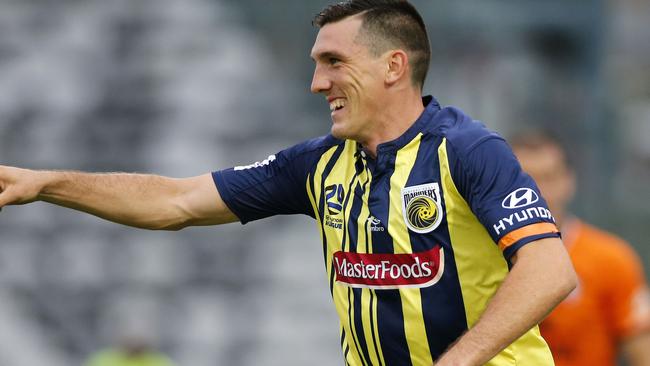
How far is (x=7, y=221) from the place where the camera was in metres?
10.1

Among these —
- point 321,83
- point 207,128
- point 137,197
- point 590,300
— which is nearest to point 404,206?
point 321,83

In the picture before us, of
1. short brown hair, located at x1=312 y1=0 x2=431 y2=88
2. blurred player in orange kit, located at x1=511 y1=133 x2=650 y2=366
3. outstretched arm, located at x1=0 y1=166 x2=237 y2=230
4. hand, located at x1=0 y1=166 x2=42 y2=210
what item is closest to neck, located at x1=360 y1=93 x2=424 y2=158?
short brown hair, located at x1=312 y1=0 x2=431 y2=88

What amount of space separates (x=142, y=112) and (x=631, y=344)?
5.40 metres

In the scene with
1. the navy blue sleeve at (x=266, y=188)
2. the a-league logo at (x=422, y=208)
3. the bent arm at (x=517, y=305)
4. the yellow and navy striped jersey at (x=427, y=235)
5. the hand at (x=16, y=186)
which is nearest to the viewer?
the bent arm at (x=517, y=305)

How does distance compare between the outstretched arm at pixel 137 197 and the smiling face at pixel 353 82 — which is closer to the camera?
the smiling face at pixel 353 82

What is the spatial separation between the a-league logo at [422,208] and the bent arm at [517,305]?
1.25 ft

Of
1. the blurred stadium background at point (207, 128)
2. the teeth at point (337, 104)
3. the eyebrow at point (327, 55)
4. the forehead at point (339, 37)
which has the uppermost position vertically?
the blurred stadium background at point (207, 128)

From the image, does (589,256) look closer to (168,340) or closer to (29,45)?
(168,340)

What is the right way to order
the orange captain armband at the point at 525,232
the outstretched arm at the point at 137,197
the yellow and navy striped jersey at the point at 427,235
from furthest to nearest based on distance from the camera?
the outstretched arm at the point at 137,197, the yellow and navy striped jersey at the point at 427,235, the orange captain armband at the point at 525,232

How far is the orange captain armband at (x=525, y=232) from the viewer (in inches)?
139

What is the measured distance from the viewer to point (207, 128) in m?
→ 10.3

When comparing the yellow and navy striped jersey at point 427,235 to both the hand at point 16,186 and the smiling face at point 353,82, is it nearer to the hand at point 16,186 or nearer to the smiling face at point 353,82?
the smiling face at point 353,82

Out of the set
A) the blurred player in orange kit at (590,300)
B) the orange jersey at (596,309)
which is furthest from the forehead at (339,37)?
the orange jersey at (596,309)

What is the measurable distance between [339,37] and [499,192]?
815mm
